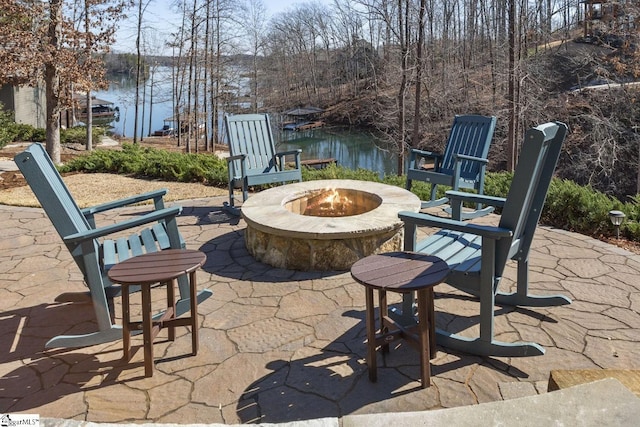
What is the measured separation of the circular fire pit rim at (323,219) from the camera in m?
3.16

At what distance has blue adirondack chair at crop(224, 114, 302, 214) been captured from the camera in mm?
4742

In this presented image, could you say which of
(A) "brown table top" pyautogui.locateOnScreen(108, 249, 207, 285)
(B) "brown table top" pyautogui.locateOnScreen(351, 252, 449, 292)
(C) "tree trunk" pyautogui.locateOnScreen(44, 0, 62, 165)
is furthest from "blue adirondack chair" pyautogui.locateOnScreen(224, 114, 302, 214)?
(C) "tree trunk" pyautogui.locateOnScreen(44, 0, 62, 165)

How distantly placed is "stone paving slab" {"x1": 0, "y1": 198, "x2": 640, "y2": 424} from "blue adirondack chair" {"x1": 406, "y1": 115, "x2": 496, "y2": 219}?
48.6 inches

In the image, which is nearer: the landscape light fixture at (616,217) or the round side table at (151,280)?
the round side table at (151,280)

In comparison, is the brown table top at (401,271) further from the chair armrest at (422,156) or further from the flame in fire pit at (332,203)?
the chair armrest at (422,156)

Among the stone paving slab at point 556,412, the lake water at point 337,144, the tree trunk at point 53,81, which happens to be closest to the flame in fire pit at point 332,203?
the stone paving slab at point 556,412

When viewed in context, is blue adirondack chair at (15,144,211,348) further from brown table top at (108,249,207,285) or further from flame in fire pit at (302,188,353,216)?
flame in fire pit at (302,188,353,216)

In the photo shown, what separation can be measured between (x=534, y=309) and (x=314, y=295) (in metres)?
1.27

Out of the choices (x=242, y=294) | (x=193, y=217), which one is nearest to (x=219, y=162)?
(x=193, y=217)

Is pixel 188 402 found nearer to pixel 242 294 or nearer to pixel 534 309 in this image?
pixel 242 294

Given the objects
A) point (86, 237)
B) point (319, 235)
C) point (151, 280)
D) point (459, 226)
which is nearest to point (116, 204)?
point (86, 237)

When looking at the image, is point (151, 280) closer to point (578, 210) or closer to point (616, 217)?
point (616, 217)

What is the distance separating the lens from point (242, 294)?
2.93 metres

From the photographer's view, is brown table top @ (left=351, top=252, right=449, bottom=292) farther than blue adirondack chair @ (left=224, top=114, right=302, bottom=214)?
No
